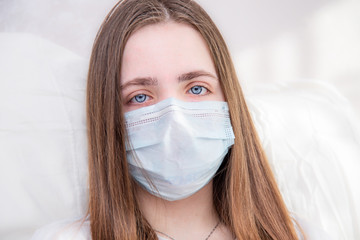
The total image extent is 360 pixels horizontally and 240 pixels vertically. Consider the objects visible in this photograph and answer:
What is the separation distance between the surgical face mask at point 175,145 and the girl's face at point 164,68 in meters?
0.04

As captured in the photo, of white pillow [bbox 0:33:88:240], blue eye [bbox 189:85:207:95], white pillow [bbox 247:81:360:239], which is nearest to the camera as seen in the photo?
blue eye [bbox 189:85:207:95]

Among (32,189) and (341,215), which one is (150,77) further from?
(341,215)

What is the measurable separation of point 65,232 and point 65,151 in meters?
0.37

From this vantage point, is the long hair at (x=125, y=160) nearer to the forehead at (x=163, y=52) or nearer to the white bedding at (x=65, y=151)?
the forehead at (x=163, y=52)

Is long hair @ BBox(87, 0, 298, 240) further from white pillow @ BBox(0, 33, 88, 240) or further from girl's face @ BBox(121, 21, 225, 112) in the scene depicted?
white pillow @ BBox(0, 33, 88, 240)

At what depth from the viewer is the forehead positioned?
1067 mm

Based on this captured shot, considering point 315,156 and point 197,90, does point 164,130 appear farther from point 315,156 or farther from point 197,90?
point 315,156

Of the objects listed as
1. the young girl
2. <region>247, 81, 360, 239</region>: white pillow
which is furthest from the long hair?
<region>247, 81, 360, 239</region>: white pillow

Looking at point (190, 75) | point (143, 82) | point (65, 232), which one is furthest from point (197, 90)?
point (65, 232)

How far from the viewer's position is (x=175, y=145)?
1021 millimetres

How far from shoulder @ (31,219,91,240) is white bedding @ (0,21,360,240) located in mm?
228

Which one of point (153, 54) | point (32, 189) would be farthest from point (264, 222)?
point (32, 189)

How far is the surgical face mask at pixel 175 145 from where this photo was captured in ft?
3.35

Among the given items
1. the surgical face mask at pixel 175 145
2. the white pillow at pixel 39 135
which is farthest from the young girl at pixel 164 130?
the white pillow at pixel 39 135
